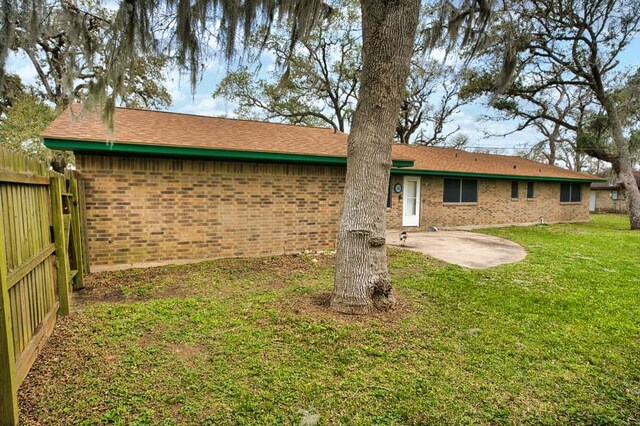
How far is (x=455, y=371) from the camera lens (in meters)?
3.00

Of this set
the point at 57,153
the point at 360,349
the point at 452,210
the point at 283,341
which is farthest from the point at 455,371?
the point at 57,153

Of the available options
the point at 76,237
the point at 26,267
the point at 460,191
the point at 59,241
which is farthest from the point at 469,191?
the point at 26,267

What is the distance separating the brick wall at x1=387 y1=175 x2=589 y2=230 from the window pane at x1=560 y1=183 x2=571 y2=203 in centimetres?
29

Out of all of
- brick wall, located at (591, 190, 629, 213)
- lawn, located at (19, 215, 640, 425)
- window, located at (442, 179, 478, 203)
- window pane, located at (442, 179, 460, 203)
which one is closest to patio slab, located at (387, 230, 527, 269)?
lawn, located at (19, 215, 640, 425)

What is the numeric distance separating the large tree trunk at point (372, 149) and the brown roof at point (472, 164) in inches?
377

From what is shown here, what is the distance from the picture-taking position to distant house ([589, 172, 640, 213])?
28.3 meters

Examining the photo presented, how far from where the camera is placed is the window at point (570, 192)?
1881 centimetres

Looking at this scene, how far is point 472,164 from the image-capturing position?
1628 cm

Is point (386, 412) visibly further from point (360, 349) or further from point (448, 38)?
point (448, 38)

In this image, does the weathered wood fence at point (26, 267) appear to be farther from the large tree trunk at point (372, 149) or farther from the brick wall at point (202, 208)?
the large tree trunk at point (372, 149)

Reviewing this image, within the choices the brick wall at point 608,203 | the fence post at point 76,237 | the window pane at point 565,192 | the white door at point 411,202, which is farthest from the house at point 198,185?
the brick wall at point 608,203

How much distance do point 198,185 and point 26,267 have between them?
436 cm

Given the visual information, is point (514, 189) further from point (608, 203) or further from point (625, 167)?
point (608, 203)

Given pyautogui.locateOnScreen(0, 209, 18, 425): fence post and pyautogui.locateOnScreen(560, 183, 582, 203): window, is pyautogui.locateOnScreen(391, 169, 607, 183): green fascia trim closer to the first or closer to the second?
pyautogui.locateOnScreen(560, 183, 582, 203): window
